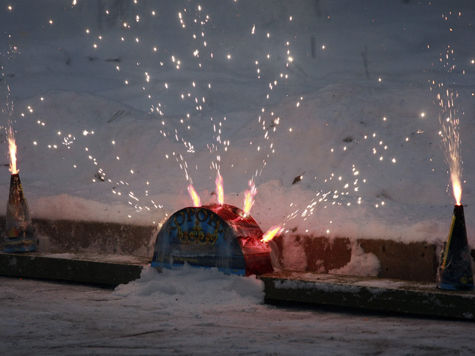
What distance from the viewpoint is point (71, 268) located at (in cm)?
Answer: 710

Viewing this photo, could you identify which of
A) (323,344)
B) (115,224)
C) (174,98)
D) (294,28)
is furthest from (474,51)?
(323,344)

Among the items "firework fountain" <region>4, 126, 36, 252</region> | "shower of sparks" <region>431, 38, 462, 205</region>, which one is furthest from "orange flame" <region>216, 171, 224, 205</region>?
"shower of sparks" <region>431, 38, 462, 205</region>

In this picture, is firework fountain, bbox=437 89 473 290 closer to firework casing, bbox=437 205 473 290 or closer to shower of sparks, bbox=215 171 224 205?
firework casing, bbox=437 205 473 290

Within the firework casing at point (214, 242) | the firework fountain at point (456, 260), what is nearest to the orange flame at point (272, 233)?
the firework casing at point (214, 242)

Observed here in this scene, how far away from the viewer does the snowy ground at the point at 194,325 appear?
13.8 ft

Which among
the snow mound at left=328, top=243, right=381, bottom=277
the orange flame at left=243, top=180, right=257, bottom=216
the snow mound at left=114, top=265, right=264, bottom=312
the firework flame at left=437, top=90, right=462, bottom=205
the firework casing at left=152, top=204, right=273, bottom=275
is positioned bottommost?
the snow mound at left=114, top=265, right=264, bottom=312

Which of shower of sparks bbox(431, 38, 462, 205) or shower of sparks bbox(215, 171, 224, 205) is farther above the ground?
shower of sparks bbox(431, 38, 462, 205)

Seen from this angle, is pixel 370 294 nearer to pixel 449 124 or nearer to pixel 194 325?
pixel 194 325

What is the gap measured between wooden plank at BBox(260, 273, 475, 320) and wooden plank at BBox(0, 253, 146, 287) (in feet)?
4.76

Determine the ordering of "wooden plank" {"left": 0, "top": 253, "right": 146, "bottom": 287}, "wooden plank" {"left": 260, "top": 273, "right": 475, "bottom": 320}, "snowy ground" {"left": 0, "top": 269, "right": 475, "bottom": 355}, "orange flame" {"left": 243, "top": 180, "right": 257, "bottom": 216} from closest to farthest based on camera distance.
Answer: "snowy ground" {"left": 0, "top": 269, "right": 475, "bottom": 355}
"wooden plank" {"left": 260, "top": 273, "right": 475, "bottom": 320}
"wooden plank" {"left": 0, "top": 253, "right": 146, "bottom": 287}
"orange flame" {"left": 243, "top": 180, "right": 257, "bottom": 216}

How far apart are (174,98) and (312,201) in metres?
4.91

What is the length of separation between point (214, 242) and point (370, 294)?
1466mm

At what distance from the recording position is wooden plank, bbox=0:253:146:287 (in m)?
6.74

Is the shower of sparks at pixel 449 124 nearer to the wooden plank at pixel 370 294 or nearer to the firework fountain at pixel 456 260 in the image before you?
the firework fountain at pixel 456 260
